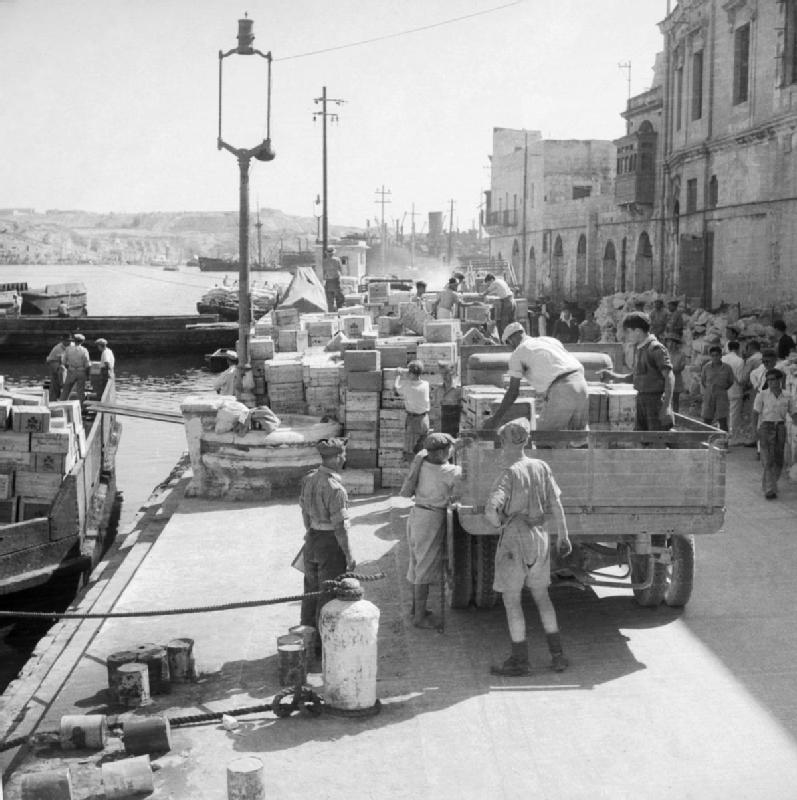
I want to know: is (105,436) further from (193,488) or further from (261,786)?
(261,786)

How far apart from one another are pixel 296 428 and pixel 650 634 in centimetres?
633

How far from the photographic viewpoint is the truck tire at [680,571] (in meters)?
8.79

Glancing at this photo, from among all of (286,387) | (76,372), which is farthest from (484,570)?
(76,372)

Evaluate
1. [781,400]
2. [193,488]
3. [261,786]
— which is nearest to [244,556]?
[193,488]

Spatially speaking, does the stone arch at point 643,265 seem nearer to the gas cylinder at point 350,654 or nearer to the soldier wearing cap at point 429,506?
the soldier wearing cap at point 429,506

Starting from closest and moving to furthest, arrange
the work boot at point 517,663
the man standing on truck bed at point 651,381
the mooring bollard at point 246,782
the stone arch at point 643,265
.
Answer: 1. the mooring bollard at point 246,782
2. the work boot at point 517,663
3. the man standing on truck bed at point 651,381
4. the stone arch at point 643,265

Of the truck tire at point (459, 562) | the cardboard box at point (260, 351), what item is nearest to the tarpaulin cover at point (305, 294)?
the cardboard box at point (260, 351)

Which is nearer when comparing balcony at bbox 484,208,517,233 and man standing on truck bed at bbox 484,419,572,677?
man standing on truck bed at bbox 484,419,572,677

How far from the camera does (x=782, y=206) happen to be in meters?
28.5

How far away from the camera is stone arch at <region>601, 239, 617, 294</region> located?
49.5 m

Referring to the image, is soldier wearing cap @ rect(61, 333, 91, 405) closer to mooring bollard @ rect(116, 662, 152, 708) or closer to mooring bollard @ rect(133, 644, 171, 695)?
mooring bollard @ rect(133, 644, 171, 695)

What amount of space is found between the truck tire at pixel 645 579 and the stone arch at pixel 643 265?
36.4m

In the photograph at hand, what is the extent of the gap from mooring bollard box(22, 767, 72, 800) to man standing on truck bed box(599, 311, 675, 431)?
5.94 meters

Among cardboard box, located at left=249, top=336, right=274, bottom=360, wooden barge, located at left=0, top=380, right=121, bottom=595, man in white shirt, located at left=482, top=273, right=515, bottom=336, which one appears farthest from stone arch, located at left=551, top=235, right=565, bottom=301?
wooden barge, located at left=0, top=380, right=121, bottom=595
